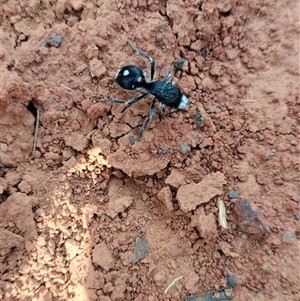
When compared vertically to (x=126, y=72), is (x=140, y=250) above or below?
below

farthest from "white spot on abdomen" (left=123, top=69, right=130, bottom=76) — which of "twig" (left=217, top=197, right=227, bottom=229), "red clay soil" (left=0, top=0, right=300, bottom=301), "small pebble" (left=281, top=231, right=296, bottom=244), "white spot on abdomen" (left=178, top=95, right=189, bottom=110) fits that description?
"small pebble" (left=281, top=231, right=296, bottom=244)

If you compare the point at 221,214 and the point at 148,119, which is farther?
the point at 148,119

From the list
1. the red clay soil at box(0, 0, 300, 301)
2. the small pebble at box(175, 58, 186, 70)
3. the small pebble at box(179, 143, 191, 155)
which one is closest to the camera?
the red clay soil at box(0, 0, 300, 301)

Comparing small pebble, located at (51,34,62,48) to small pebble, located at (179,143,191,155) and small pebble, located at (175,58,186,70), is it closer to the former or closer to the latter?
small pebble, located at (175,58,186,70)

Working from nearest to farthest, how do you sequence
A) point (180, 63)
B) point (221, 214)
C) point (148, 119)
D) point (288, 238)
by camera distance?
point (288, 238), point (221, 214), point (148, 119), point (180, 63)

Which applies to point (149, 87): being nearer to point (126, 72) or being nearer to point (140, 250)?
point (126, 72)

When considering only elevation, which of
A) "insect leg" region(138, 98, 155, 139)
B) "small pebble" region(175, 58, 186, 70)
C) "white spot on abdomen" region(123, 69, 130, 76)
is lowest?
"insect leg" region(138, 98, 155, 139)

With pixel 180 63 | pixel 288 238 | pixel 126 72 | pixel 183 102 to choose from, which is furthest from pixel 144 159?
pixel 288 238

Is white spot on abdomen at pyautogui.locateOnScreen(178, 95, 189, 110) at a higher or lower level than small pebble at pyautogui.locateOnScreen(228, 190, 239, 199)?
higher
